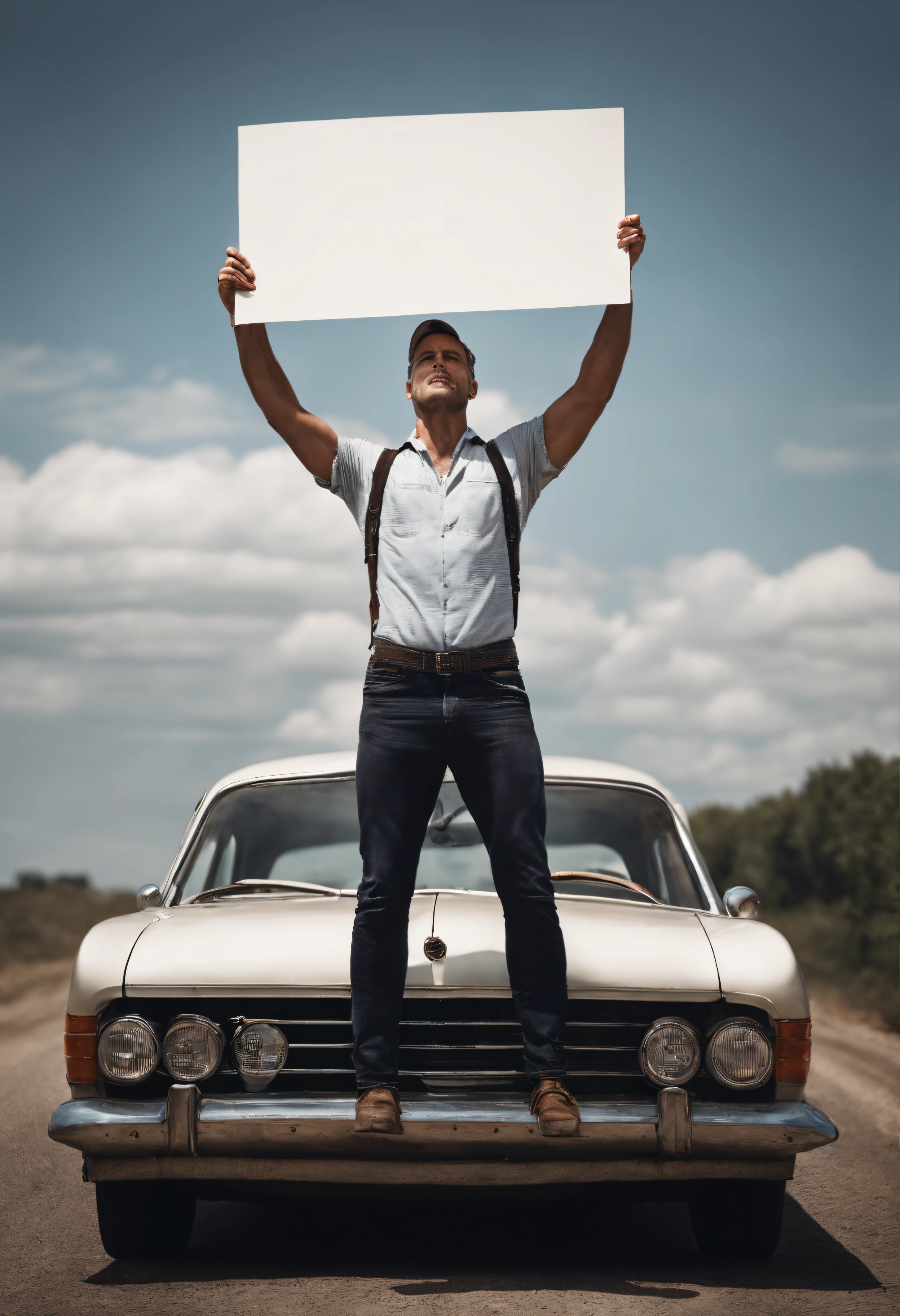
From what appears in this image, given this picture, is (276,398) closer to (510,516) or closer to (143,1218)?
(510,516)

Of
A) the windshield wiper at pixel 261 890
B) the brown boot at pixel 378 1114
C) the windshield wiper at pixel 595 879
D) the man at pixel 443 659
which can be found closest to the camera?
the brown boot at pixel 378 1114

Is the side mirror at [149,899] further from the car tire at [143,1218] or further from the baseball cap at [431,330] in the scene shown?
the baseball cap at [431,330]

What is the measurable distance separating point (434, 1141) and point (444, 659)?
1.28 metres

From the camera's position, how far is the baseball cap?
410 cm

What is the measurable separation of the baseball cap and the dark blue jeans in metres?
1.02

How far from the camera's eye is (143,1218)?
4.07 meters

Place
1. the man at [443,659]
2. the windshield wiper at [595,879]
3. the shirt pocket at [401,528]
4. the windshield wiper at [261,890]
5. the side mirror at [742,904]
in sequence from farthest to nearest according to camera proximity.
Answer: the windshield wiper at [595,879] → the windshield wiper at [261,890] → the side mirror at [742,904] → the shirt pocket at [401,528] → the man at [443,659]

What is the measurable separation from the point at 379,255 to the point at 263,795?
2249 millimetres

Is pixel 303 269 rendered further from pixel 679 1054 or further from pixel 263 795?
pixel 679 1054

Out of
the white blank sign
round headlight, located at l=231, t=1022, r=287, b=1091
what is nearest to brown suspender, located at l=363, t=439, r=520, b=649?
the white blank sign

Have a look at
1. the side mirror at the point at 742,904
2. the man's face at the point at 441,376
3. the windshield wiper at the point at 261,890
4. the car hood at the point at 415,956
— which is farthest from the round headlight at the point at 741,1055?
the man's face at the point at 441,376

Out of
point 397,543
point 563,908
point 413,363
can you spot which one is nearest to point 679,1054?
point 563,908

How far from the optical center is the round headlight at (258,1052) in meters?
3.83

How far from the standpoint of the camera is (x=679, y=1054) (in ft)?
12.6
